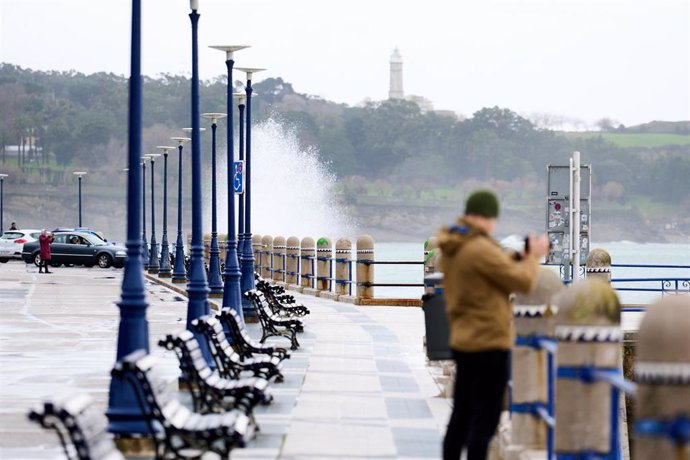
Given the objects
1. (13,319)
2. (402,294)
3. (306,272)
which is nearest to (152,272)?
(306,272)

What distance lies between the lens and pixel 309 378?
18.8 metres

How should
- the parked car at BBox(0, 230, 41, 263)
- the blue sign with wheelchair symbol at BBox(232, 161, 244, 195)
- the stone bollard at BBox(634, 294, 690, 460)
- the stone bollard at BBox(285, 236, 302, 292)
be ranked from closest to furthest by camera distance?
the stone bollard at BBox(634, 294, 690, 460), the blue sign with wheelchair symbol at BBox(232, 161, 244, 195), the stone bollard at BBox(285, 236, 302, 292), the parked car at BBox(0, 230, 41, 263)

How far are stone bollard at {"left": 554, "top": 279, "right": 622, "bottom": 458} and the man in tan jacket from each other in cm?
48

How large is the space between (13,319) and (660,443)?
26.4m

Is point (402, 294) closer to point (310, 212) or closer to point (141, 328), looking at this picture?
point (310, 212)

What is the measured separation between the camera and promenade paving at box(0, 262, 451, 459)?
43.2 feet

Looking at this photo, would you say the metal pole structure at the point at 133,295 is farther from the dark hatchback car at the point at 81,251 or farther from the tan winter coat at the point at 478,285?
the dark hatchback car at the point at 81,251

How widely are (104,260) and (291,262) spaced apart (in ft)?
79.4

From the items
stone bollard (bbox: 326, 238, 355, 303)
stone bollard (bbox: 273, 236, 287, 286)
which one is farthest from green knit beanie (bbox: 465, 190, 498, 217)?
stone bollard (bbox: 273, 236, 287, 286)

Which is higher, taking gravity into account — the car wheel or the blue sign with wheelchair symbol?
the blue sign with wheelchair symbol

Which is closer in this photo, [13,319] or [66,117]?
[13,319]

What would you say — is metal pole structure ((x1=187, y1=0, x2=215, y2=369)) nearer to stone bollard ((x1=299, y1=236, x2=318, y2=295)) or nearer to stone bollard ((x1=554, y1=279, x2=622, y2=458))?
stone bollard ((x1=554, y1=279, x2=622, y2=458))

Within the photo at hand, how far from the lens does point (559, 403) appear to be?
8914mm

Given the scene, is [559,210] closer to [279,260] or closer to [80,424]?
[80,424]
